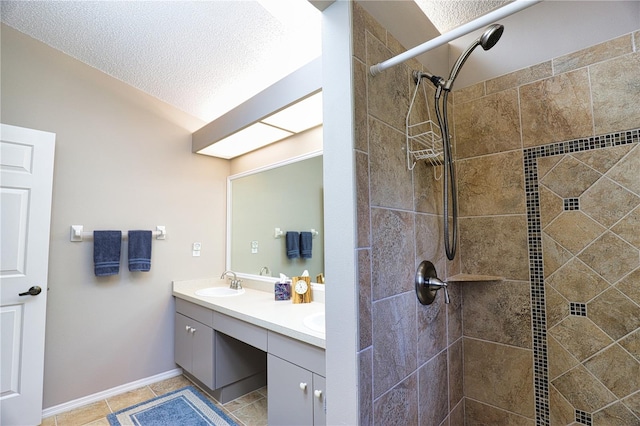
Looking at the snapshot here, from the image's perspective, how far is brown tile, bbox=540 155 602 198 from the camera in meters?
1.31

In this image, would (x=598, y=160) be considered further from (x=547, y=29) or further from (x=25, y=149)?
(x=25, y=149)

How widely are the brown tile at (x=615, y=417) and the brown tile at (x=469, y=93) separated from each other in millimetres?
1544

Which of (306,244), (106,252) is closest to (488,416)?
(306,244)

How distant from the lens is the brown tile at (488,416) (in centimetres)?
147

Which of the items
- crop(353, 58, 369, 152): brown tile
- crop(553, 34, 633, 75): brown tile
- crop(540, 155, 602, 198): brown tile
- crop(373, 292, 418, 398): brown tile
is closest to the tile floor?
crop(373, 292, 418, 398): brown tile

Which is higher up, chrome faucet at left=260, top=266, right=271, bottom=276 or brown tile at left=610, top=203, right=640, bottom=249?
brown tile at left=610, top=203, right=640, bottom=249

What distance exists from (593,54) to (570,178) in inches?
21.5

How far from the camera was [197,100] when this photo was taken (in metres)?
2.75

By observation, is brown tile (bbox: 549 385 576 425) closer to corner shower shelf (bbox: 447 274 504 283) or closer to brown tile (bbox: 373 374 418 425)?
corner shower shelf (bbox: 447 274 504 283)

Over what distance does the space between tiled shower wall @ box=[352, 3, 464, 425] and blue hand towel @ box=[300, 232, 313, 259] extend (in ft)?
3.84

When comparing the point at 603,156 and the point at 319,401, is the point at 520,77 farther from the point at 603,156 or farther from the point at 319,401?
the point at 319,401

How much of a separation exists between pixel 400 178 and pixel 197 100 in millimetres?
2282

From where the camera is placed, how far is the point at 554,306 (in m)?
1.38

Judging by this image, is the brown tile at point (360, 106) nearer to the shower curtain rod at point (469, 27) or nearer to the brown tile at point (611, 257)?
the shower curtain rod at point (469, 27)
